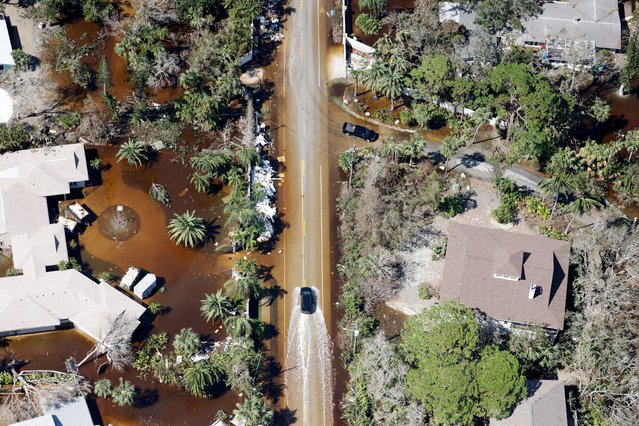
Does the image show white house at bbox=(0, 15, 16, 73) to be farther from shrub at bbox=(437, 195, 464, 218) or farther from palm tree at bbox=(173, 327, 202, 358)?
shrub at bbox=(437, 195, 464, 218)

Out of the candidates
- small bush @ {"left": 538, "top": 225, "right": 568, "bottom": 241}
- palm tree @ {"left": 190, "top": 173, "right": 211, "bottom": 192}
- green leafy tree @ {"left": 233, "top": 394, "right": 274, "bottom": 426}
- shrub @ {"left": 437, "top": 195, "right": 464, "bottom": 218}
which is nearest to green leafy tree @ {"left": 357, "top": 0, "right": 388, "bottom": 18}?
shrub @ {"left": 437, "top": 195, "right": 464, "bottom": 218}

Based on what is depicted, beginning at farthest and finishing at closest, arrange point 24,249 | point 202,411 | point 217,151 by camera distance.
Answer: point 217,151, point 24,249, point 202,411

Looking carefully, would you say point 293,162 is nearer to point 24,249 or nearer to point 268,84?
point 268,84

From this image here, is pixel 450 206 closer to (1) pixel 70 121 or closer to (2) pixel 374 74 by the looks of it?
(2) pixel 374 74

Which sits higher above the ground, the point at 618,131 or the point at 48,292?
the point at 618,131

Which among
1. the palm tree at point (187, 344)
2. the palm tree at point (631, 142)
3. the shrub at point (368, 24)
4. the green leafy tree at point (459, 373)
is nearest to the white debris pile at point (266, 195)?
the palm tree at point (187, 344)

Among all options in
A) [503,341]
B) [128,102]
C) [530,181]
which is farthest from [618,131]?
[128,102]
